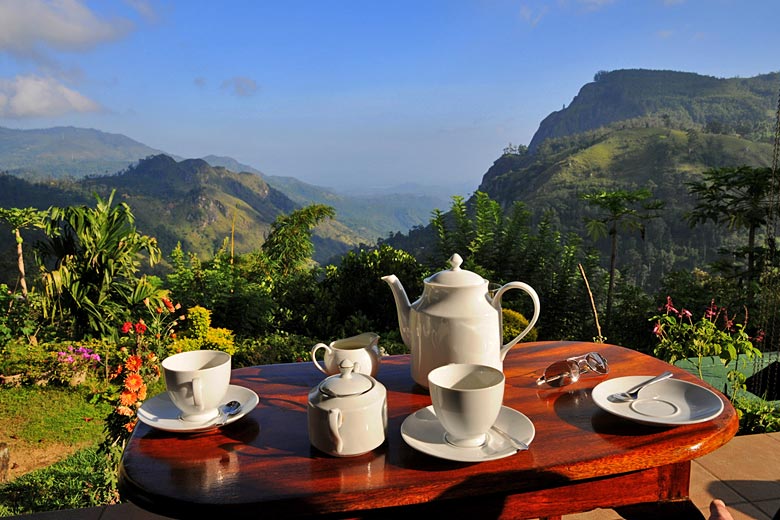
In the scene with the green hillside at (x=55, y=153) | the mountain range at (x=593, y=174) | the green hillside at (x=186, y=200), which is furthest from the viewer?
the green hillside at (x=55, y=153)

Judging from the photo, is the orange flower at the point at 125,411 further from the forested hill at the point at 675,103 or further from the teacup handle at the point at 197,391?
the forested hill at the point at 675,103

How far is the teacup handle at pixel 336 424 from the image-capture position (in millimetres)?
954

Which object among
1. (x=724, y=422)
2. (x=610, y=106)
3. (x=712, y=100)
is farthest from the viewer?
(x=610, y=106)

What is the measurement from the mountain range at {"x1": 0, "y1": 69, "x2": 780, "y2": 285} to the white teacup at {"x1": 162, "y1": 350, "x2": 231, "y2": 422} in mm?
5500

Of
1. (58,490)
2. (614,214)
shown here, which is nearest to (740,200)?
(614,214)

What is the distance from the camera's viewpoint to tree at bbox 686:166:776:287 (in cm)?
491

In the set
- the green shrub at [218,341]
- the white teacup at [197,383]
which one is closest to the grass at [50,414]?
the green shrub at [218,341]

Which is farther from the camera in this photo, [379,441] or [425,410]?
[425,410]

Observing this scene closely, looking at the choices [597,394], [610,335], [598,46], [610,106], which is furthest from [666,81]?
[597,394]

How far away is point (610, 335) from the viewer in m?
5.01

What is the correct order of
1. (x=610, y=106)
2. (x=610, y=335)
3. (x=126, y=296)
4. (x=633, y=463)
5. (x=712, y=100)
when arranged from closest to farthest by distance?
1. (x=633, y=463)
2. (x=126, y=296)
3. (x=610, y=335)
4. (x=712, y=100)
5. (x=610, y=106)

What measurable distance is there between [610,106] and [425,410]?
63061 millimetres

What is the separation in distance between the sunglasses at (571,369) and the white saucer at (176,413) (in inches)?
28.9

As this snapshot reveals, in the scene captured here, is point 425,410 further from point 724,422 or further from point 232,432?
point 724,422
